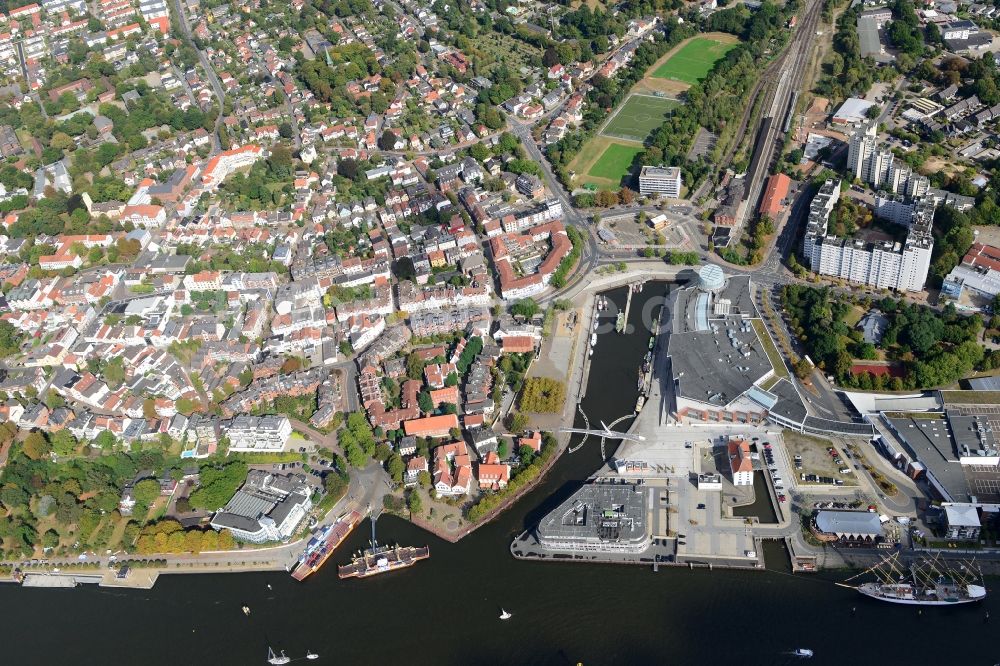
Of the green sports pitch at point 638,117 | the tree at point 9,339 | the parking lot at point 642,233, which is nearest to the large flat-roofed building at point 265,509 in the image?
the tree at point 9,339

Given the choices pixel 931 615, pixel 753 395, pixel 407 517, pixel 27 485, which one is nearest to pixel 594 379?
pixel 753 395

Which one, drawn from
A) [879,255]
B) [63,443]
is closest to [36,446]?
[63,443]

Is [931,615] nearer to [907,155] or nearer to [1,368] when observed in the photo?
[907,155]

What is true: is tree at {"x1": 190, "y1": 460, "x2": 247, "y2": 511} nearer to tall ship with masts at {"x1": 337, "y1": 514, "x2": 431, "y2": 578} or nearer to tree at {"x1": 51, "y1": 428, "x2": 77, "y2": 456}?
tall ship with masts at {"x1": 337, "y1": 514, "x2": 431, "y2": 578}

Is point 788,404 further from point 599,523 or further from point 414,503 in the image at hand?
point 414,503

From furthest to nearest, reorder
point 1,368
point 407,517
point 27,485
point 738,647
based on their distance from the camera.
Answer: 1. point 1,368
2. point 27,485
3. point 407,517
4. point 738,647

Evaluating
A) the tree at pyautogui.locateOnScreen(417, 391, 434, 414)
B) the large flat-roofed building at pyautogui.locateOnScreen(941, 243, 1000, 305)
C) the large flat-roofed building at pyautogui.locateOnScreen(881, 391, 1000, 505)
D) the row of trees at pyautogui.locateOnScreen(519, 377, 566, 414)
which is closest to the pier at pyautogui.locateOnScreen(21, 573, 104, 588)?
the tree at pyautogui.locateOnScreen(417, 391, 434, 414)
